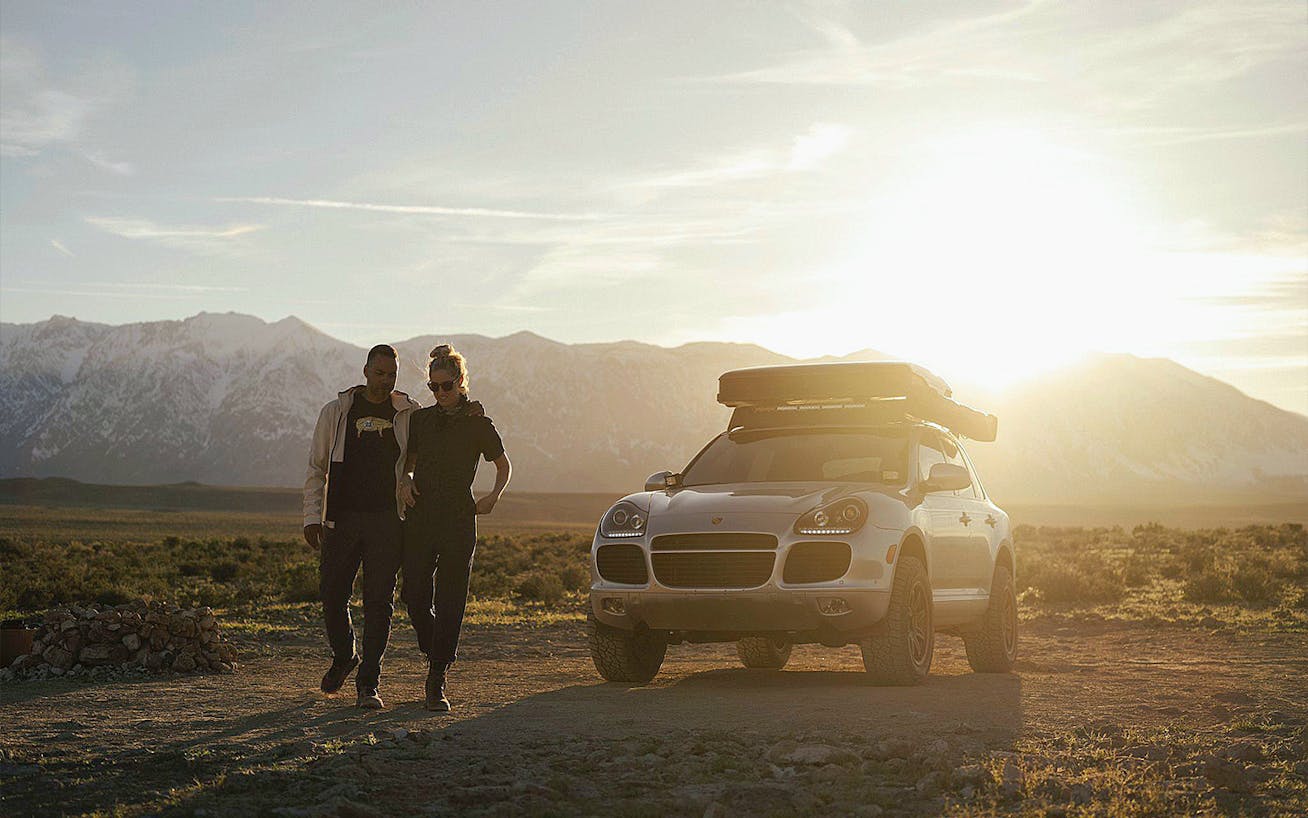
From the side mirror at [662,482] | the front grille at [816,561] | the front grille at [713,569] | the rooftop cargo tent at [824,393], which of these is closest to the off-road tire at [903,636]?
the front grille at [816,561]

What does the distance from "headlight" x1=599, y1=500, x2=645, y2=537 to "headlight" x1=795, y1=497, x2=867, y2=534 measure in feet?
3.95

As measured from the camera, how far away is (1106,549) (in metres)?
38.8

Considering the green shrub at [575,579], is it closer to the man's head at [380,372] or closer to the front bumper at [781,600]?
the front bumper at [781,600]

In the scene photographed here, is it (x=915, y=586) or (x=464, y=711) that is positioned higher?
(x=915, y=586)

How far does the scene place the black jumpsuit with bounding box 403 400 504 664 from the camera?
920 centimetres

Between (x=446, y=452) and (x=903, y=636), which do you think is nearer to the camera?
(x=446, y=452)

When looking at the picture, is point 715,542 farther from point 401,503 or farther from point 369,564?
point 369,564

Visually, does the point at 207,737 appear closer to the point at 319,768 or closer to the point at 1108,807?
the point at 319,768

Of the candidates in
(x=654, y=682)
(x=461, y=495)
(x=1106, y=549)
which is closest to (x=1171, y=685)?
(x=654, y=682)

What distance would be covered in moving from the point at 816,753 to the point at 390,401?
3954mm

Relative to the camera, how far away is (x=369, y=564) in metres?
9.30

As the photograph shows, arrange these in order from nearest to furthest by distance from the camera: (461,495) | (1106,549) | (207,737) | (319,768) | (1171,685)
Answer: (319,768)
(207,737)
(461,495)
(1171,685)
(1106,549)

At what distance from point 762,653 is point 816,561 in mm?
3270

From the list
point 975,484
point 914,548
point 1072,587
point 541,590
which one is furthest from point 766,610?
point 1072,587
